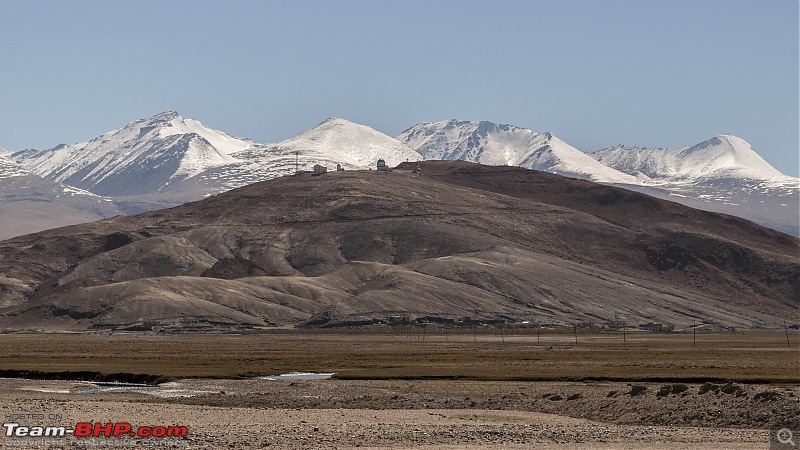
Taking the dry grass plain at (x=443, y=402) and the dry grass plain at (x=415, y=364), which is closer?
the dry grass plain at (x=443, y=402)

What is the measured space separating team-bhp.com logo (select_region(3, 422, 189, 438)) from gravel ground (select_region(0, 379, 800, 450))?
46.9 inches

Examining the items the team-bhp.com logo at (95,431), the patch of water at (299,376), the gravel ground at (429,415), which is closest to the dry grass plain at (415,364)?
the patch of water at (299,376)

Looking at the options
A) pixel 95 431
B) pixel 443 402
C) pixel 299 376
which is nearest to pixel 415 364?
pixel 299 376

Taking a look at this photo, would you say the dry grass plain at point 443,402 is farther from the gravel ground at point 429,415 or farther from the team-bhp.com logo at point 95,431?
the team-bhp.com logo at point 95,431

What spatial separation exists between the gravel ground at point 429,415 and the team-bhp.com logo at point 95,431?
1.19 meters

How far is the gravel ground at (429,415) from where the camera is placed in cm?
5481

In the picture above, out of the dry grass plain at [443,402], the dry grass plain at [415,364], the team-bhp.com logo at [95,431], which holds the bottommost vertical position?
the dry grass plain at [415,364]

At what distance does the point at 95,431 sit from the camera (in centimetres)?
5494

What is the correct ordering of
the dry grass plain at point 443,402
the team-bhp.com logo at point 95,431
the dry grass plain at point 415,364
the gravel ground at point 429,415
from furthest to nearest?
the dry grass plain at point 415,364 < the dry grass plain at point 443,402 < the gravel ground at point 429,415 < the team-bhp.com logo at point 95,431

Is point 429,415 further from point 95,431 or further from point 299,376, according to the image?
point 299,376

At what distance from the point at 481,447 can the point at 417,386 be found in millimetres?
37178

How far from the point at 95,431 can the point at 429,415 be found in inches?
818

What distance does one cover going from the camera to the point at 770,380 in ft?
294

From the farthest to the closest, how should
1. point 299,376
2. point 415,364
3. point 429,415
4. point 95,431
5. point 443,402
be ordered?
point 415,364, point 299,376, point 443,402, point 429,415, point 95,431
